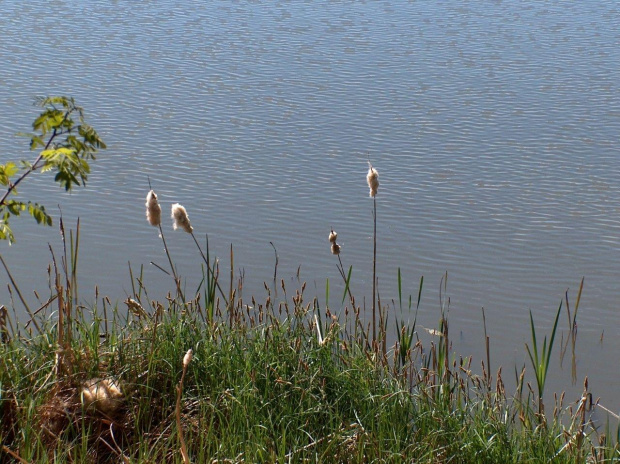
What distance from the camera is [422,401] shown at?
3.00 metres

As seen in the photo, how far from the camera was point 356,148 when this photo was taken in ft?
25.6

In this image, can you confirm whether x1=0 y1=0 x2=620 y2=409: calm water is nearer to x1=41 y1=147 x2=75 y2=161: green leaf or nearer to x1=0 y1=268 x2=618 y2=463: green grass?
x1=0 y1=268 x2=618 y2=463: green grass

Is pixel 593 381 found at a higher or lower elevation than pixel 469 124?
lower

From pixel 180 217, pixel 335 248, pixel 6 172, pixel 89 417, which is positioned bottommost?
pixel 89 417

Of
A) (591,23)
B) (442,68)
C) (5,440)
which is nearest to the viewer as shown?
(5,440)

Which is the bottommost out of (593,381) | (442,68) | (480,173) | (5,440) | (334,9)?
(593,381)

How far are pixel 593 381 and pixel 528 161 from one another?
3219mm

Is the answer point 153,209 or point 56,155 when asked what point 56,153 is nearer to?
point 56,155

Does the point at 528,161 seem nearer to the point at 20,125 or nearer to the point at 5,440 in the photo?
the point at 20,125

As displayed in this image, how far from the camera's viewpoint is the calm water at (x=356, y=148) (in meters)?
5.66

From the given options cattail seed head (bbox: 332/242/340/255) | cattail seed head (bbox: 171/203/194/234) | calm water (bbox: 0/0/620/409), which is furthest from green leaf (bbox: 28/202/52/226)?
calm water (bbox: 0/0/620/409)

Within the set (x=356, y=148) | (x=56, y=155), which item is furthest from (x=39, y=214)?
(x=356, y=148)

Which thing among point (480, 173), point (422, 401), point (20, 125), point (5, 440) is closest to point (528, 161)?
point (480, 173)

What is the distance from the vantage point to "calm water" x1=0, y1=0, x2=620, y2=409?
5660 millimetres
